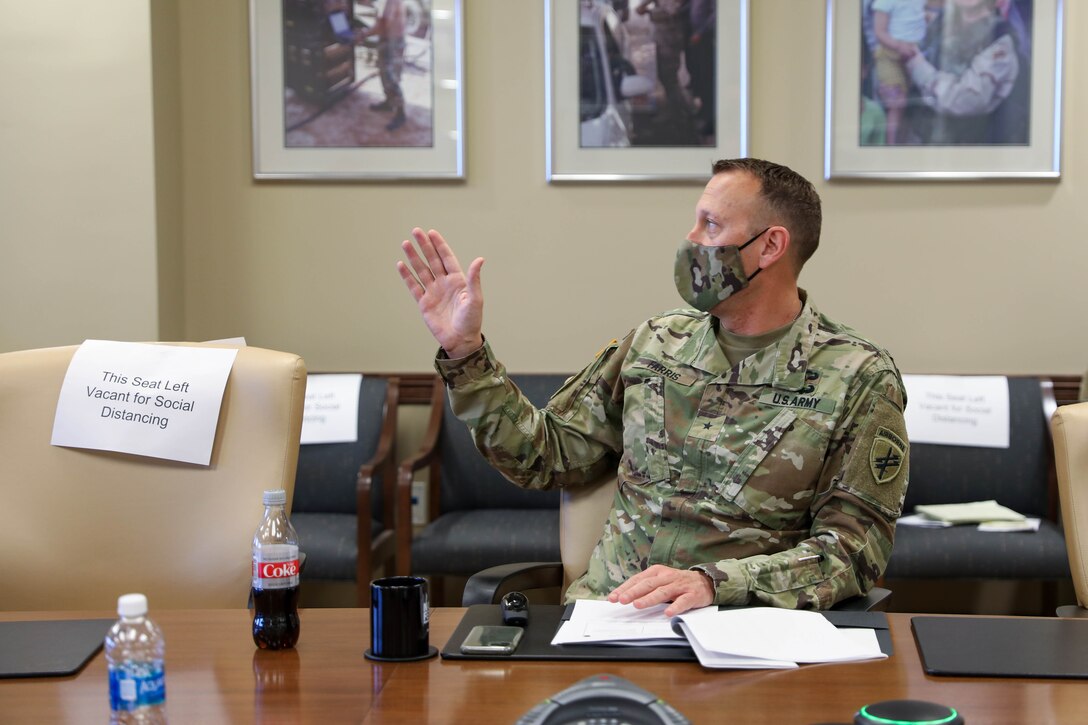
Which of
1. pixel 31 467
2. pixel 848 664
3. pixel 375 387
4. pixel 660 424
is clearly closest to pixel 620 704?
pixel 848 664

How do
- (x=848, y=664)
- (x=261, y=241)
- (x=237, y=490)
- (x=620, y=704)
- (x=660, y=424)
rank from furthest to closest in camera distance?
1. (x=261, y=241)
2. (x=660, y=424)
3. (x=237, y=490)
4. (x=848, y=664)
5. (x=620, y=704)

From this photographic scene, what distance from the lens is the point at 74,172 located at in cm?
330

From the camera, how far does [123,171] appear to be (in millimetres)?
3322

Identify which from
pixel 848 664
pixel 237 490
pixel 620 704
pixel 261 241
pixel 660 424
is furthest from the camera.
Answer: pixel 261 241

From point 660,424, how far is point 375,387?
1687 mm

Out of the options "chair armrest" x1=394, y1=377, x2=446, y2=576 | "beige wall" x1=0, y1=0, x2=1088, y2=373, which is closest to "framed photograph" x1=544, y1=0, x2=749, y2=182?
"beige wall" x1=0, y1=0, x2=1088, y2=373

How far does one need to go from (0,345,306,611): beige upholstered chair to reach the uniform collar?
2.39ft

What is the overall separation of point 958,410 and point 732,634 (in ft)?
7.29

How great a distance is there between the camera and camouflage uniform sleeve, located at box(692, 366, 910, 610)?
162 centimetres

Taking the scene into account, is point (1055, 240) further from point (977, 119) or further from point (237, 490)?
point (237, 490)

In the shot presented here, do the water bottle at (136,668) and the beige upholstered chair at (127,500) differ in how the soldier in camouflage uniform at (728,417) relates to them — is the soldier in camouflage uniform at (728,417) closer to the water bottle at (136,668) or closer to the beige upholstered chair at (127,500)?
the beige upholstered chair at (127,500)

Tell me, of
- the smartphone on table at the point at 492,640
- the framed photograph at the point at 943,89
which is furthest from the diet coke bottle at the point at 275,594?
the framed photograph at the point at 943,89

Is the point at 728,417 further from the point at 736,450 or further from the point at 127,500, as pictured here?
the point at 127,500

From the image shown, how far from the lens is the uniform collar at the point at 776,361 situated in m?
1.87
